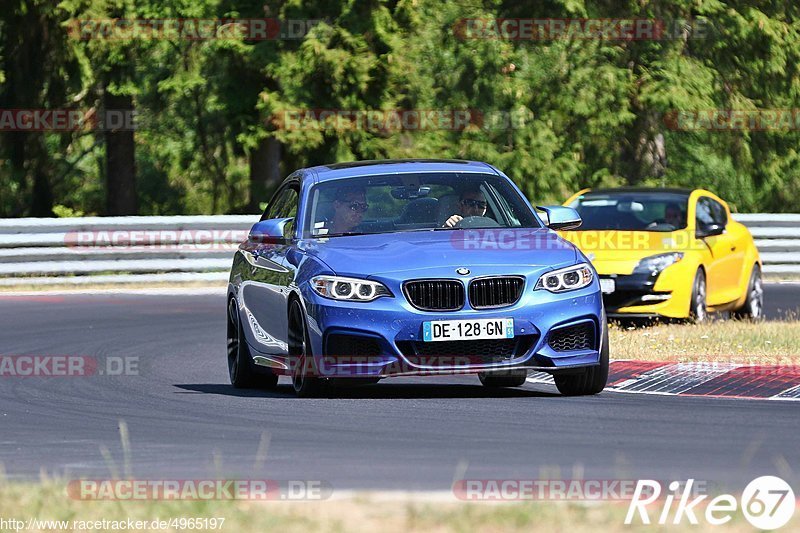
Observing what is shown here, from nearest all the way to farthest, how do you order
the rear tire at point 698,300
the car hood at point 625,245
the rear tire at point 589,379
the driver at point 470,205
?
the rear tire at point 589,379
the driver at point 470,205
the car hood at point 625,245
the rear tire at point 698,300

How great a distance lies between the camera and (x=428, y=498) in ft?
22.0

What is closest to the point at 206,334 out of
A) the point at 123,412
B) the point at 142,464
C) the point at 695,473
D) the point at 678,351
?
the point at 678,351

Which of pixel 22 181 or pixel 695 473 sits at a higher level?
pixel 695 473

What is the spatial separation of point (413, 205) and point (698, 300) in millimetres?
7006

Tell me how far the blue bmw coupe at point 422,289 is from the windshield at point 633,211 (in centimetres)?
683

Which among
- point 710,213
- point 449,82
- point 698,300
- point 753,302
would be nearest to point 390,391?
point 698,300

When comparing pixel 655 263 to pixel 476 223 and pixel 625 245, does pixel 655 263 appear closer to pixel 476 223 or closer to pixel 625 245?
pixel 625 245

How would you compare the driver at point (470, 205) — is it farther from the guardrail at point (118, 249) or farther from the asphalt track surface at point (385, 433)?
the guardrail at point (118, 249)

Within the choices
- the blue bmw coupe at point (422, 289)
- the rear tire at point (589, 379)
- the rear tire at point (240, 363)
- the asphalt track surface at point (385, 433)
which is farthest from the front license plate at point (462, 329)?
the rear tire at point (240, 363)

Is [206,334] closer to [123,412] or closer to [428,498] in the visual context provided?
[123,412]

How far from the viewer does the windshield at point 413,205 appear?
11562 millimetres

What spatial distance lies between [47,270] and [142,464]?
1677cm

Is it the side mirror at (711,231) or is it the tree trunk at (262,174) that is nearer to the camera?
the side mirror at (711,231)

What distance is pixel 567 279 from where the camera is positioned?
419 inches
